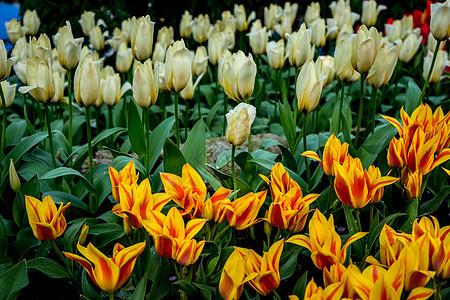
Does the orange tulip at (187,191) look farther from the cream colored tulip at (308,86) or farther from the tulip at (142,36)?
the tulip at (142,36)

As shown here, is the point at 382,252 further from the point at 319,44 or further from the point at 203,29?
the point at 203,29

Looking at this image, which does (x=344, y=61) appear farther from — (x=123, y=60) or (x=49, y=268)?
(x=123, y=60)

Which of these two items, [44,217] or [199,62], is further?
[199,62]

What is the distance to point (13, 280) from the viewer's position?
52.5 inches

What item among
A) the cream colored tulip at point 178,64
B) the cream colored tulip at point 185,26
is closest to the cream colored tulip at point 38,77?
the cream colored tulip at point 178,64

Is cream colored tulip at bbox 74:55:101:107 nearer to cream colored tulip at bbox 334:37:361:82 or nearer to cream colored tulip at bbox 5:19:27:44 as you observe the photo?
cream colored tulip at bbox 334:37:361:82

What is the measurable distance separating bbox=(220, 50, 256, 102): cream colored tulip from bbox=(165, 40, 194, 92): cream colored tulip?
162mm

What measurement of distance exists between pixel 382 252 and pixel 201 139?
0.99 m

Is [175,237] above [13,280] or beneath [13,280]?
above

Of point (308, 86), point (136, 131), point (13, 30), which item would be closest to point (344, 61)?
point (308, 86)

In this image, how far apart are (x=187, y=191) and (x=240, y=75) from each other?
2.16 ft

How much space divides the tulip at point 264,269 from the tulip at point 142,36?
108 centimetres

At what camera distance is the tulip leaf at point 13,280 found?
1314 millimetres

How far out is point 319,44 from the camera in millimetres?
3217
